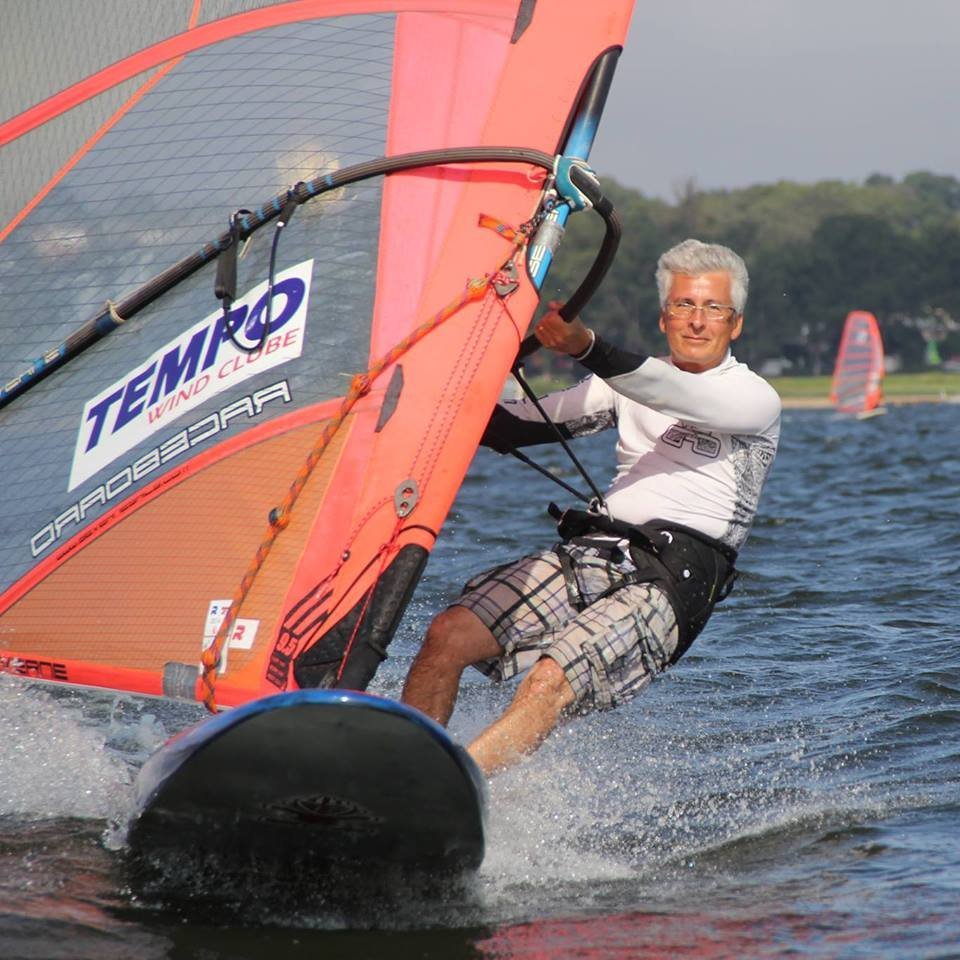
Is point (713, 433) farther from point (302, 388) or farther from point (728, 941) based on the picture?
point (728, 941)

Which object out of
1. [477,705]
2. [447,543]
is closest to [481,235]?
[477,705]

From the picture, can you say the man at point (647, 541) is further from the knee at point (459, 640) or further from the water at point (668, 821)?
the water at point (668, 821)

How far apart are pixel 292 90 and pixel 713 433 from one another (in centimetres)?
162

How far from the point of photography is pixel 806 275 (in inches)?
3519

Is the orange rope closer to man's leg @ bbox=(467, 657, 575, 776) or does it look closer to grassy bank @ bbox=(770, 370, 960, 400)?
man's leg @ bbox=(467, 657, 575, 776)

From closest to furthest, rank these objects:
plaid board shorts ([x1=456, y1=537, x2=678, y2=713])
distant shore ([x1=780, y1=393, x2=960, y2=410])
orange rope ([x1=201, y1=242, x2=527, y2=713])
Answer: orange rope ([x1=201, y1=242, x2=527, y2=713]) → plaid board shorts ([x1=456, y1=537, x2=678, y2=713]) → distant shore ([x1=780, y1=393, x2=960, y2=410])

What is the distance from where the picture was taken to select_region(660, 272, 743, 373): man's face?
459 centimetres

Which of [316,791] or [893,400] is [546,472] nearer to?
[316,791]

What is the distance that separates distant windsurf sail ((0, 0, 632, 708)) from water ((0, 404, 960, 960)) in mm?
541

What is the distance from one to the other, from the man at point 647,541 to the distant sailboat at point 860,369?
99.0 ft

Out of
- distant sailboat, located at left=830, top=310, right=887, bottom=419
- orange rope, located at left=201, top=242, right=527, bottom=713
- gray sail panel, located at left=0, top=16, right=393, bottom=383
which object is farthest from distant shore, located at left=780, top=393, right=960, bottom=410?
orange rope, located at left=201, top=242, right=527, bottom=713

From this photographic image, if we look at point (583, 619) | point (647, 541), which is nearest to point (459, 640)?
point (583, 619)

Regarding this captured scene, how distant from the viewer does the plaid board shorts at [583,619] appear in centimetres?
438

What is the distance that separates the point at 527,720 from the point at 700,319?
1244mm
